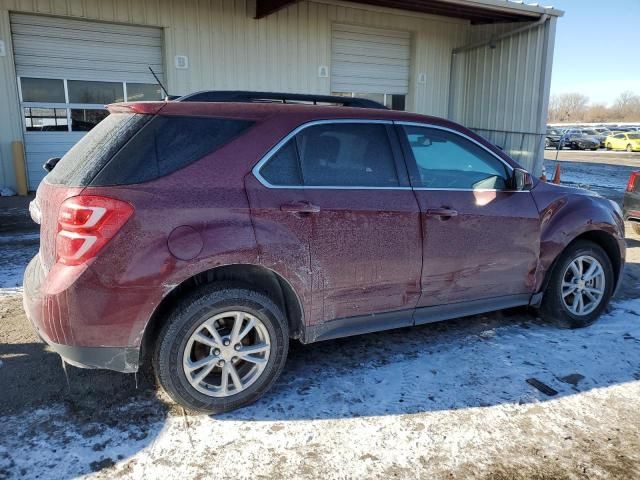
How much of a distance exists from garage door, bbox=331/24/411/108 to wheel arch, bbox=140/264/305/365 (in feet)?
38.8

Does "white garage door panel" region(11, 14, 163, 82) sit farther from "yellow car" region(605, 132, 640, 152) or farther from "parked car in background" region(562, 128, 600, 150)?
"yellow car" region(605, 132, 640, 152)

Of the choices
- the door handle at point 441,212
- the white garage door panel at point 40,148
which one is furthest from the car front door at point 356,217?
the white garage door panel at point 40,148

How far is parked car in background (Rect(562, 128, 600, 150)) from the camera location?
38.2 meters

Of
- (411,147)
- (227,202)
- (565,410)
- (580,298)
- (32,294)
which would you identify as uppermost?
(411,147)

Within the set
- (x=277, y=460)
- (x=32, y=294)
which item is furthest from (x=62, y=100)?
(x=277, y=460)

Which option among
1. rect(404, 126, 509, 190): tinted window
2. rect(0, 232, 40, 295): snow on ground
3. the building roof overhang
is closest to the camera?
rect(404, 126, 509, 190): tinted window

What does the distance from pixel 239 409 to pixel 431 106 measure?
46.9ft

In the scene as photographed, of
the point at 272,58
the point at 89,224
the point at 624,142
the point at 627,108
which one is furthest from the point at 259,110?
the point at 627,108

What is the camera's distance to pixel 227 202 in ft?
9.49

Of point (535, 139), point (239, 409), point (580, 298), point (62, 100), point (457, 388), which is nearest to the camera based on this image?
point (239, 409)

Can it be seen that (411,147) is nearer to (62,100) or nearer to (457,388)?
(457,388)

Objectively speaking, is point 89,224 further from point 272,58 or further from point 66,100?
point 272,58

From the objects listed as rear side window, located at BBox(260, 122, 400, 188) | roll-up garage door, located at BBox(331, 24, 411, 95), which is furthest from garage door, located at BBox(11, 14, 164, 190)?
rear side window, located at BBox(260, 122, 400, 188)

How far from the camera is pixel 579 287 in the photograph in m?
4.35
